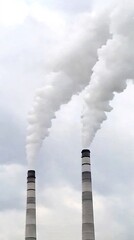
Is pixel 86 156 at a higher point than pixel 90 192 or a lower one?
higher

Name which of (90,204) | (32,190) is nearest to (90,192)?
(90,204)

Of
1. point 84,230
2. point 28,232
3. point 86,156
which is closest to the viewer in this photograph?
point 84,230

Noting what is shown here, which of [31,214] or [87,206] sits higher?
[31,214]

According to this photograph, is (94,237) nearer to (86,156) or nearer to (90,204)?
(90,204)

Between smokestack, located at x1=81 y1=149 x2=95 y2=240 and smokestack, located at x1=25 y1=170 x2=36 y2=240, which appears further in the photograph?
smokestack, located at x1=25 y1=170 x2=36 y2=240

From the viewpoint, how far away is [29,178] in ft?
122

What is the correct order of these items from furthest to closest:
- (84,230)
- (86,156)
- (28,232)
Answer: (28,232) < (86,156) < (84,230)

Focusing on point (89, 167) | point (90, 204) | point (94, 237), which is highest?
point (89, 167)

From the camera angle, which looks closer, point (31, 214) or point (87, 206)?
point (87, 206)

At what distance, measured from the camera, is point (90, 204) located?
105ft

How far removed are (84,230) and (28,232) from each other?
686 centimetres

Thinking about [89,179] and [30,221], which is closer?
[89,179]

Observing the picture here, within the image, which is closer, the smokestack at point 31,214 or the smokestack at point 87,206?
the smokestack at point 87,206

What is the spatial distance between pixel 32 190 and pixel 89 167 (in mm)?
6295
